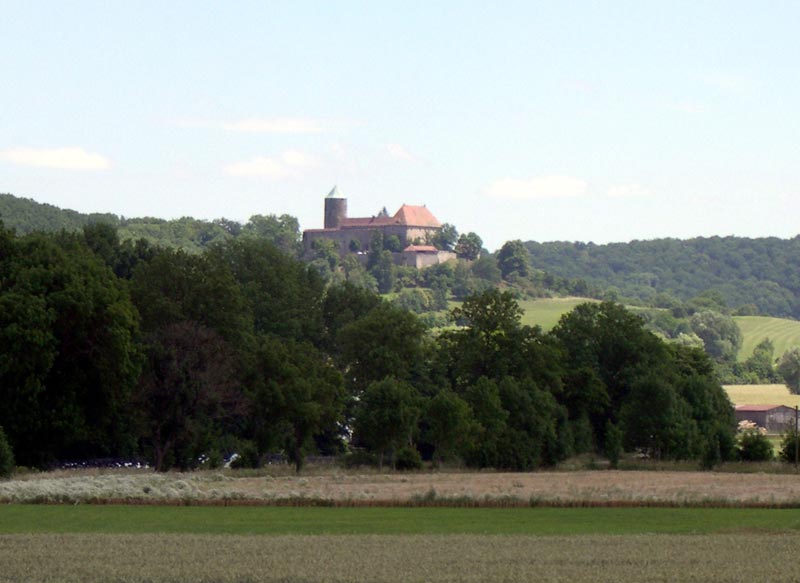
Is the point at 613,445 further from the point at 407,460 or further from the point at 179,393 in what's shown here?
the point at 179,393

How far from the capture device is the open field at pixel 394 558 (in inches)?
1262

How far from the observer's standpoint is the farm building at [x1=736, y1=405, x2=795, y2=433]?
164m

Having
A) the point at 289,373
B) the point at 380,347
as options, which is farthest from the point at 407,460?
the point at 380,347

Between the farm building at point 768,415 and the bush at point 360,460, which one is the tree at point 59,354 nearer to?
the bush at point 360,460

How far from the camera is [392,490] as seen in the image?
2311 inches

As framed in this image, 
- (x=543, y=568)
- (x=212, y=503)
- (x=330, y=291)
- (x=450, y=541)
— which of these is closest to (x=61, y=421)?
(x=212, y=503)

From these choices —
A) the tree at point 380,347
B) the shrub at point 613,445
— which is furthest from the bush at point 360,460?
the shrub at point 613,445

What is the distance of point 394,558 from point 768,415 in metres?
137

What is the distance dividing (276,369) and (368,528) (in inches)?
1369

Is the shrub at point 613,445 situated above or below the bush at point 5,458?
below

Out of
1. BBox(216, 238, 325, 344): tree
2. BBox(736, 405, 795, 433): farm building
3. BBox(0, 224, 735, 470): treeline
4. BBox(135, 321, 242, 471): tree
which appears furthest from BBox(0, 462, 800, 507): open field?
BBox(736, 405, 795, 433): farm building

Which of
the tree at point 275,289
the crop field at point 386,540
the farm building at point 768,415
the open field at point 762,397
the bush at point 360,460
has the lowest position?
the farm building at point 768,415

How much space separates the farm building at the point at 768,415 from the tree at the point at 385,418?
299 feet

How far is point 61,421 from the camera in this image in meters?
65.8
